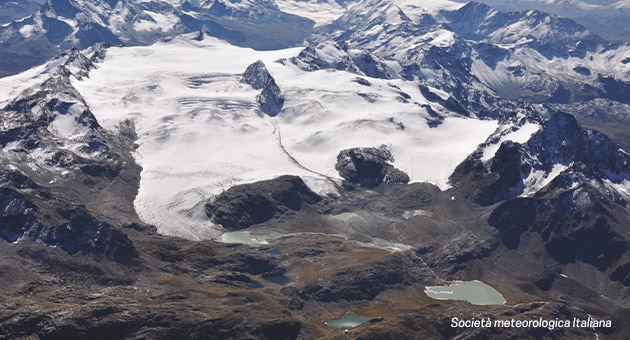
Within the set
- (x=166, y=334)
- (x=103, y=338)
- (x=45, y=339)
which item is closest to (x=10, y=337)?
(x=45, y=339)

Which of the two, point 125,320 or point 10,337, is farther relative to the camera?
point 125,320

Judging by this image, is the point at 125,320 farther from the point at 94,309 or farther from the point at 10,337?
the point at 10,337

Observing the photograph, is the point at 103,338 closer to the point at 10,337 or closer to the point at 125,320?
the point at 125,320

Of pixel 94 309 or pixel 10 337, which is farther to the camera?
pixel 94 309

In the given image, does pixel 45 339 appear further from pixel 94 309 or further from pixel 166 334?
pixel 166 334

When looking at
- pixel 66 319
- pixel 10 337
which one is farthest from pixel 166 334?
pixel 10 337

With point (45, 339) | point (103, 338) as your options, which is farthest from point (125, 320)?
point (45, 339)

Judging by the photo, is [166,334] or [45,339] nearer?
[45,339]
